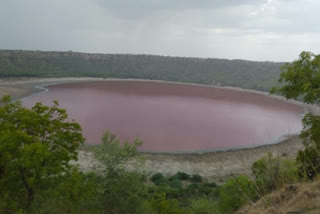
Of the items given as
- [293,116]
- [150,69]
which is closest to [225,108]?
[293,116]

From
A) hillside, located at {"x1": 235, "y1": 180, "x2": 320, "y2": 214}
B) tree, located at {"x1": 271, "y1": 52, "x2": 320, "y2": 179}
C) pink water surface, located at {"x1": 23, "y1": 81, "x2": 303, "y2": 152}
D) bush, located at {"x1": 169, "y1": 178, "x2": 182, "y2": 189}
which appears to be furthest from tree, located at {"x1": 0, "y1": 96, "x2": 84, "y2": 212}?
pink water surface, located at {"x1": 23, "y1": 81, "x2": 303, "y2": 152}

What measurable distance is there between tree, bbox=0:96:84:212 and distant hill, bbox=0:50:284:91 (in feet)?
264

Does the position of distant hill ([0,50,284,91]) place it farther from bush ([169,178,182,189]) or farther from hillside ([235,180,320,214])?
hillside ([235,180,320,214])

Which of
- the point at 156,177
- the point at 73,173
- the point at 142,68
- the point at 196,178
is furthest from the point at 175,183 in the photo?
the point at 142,68

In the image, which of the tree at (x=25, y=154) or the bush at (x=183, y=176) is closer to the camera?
the tree at (x=25, y=154)

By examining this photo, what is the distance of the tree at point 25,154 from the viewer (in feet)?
28.6

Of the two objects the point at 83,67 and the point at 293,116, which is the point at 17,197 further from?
the point at 83,67

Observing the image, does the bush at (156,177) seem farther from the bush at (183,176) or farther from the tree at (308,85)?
the tree at (308,85)

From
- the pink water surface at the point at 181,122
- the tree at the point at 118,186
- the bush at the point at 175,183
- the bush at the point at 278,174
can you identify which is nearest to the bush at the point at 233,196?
the bush at the point at 278,174

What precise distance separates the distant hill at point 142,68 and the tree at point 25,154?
264ft

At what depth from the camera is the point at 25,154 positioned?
863 centimetres

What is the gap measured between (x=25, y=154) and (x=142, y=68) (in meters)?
117

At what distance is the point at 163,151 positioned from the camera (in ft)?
87.5

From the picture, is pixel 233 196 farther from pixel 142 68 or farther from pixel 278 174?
pixel 142 68
